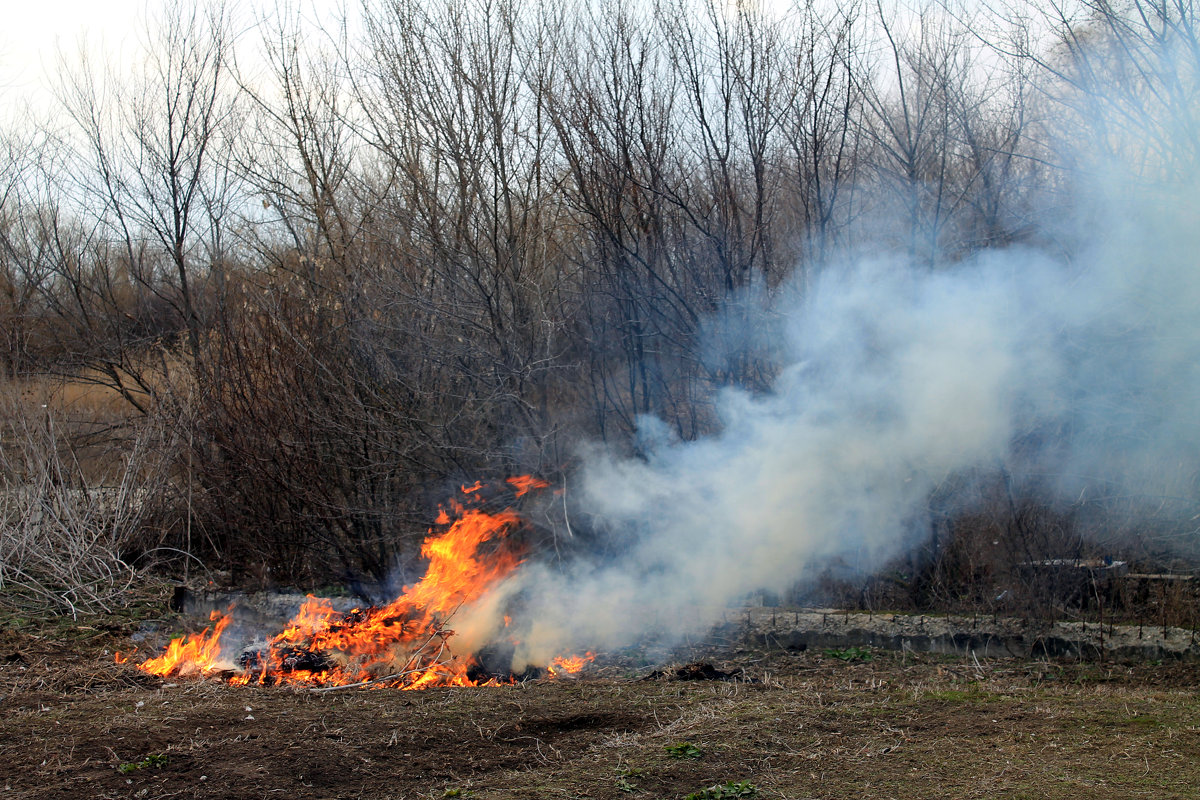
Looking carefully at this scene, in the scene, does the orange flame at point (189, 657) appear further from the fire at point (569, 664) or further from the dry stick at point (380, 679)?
the fire at point (569, 664)

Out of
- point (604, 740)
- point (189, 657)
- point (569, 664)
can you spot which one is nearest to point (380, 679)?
point (569, 664)

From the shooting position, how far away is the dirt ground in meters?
3.98

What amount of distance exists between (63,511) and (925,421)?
9511mm

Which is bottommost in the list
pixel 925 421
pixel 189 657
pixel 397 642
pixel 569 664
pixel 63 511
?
pixel 569 664

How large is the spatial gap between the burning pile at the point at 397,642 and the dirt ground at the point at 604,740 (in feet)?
2.20

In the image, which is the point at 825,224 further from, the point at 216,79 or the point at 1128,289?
the point at 216,79

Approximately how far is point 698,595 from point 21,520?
25.4 feet

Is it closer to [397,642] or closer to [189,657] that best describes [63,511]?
[189,657]

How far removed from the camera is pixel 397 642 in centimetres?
752

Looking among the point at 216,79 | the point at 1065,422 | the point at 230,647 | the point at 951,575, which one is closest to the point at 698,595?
→ the point at 951,575

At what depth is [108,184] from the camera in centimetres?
1481

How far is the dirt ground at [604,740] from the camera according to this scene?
3.98m

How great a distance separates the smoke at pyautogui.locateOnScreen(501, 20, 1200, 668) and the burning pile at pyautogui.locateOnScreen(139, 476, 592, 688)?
488mm

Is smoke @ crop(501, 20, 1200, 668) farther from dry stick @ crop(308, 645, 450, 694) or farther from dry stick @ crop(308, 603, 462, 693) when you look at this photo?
dry stick @ crop(308, 645, 450, 694)
